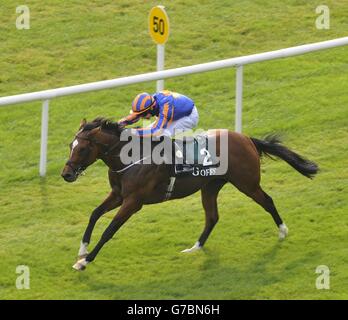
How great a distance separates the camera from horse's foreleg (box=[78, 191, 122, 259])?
Answer: 1177 cm

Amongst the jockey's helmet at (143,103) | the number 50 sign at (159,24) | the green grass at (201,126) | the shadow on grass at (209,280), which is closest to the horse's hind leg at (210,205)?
the green grass at (201,126)

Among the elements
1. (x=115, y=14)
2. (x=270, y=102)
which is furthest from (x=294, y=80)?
(x=115, y=14)

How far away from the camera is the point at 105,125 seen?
1177cm

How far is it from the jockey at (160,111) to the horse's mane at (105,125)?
6cm

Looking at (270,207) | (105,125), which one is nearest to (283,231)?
(270,207)

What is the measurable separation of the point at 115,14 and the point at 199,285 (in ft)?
18.4

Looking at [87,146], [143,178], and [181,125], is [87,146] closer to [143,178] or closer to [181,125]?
[143,178]

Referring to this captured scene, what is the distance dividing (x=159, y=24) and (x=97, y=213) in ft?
7.27

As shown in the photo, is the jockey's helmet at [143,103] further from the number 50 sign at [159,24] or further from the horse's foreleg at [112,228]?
the number 50 sign at [159,24]

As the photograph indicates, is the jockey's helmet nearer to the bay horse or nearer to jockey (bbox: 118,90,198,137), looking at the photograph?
jockey (bbox: 118,90,198,137)

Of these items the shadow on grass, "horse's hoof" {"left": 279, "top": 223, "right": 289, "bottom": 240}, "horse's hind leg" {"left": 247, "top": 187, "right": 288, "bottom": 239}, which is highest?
"horse's hind leg" {"left": 247, "top": 187, "right": 288, "bottom": 239}

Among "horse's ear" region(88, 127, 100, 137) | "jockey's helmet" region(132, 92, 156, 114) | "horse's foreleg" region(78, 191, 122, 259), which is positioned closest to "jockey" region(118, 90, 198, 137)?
"jockey's helmet" region(132, 92, 156, 114)

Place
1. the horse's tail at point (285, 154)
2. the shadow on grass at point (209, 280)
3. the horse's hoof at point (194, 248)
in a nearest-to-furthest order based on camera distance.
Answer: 1. the shadow on grass at point (209, 280)
2. the horse's hoof at point (194, 248)
3. the horse's tail at point (285, 154)

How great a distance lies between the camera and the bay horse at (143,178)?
11625mm
